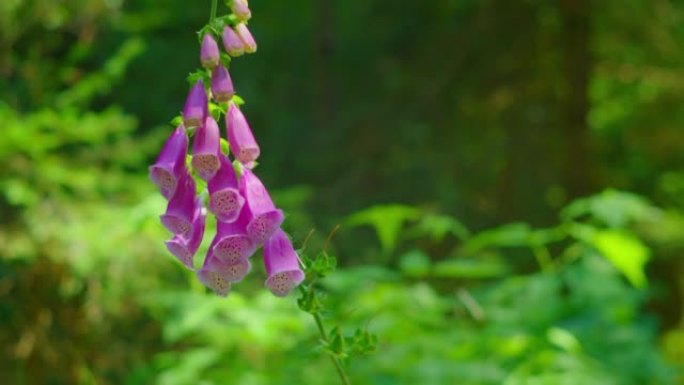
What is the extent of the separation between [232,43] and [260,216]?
0.24 meters

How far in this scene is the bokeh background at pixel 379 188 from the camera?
2.72 metres

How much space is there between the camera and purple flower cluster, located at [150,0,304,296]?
1.20 m

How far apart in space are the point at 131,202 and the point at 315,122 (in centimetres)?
278

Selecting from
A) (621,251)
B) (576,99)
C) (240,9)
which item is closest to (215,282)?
(240,9)

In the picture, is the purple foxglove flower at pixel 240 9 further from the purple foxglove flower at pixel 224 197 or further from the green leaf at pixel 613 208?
the green leaf at pixel 613 208

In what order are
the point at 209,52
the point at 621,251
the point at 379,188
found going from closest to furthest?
the point at 209,52
the point at 621,251
the point at 379,188

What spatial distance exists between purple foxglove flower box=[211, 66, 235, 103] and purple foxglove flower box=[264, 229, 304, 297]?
0.23 meters

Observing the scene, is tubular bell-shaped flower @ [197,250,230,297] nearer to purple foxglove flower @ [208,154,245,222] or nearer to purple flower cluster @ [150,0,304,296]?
purple flower cluster @ [150,0,304,296]

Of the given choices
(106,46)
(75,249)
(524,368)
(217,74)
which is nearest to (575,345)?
(524,368)

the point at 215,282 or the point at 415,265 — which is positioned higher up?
the point at 415,265

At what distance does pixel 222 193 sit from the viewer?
1207mm

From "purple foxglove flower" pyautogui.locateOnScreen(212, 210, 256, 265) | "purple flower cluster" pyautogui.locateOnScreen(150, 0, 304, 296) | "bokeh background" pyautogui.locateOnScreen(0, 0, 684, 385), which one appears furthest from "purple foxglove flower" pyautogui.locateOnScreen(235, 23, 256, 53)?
"bokeh background" pyautogui.locateOnScreen(0, 0, 684, 385)

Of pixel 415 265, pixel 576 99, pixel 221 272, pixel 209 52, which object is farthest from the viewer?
pixel 576 99

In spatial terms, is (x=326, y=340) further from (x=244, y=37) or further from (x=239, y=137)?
(x=244, y=37)
